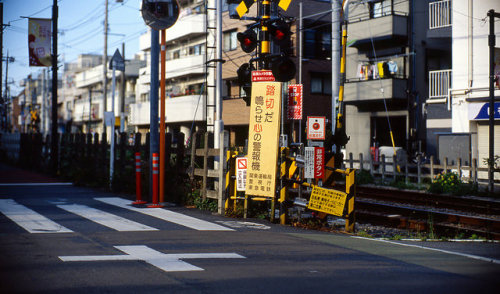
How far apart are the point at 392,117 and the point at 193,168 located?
19.4 meters

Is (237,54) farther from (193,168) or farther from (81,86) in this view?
(81,86)

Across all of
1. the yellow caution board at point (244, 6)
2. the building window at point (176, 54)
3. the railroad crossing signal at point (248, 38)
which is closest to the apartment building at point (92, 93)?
the building window at point (176, 54)

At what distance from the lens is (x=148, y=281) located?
5.33 meters

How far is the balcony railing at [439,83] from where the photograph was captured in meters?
26.3

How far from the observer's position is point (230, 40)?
37562mm

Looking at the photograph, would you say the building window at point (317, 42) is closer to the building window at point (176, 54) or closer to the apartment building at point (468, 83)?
the apartment building at point (468, 83)

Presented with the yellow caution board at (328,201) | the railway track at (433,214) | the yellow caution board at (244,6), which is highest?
the yellow caution board at (244,6)

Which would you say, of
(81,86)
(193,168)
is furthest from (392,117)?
(81,86)

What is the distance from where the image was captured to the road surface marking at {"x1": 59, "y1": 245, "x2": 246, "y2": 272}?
6043mm

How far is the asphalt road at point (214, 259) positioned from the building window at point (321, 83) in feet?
81.4

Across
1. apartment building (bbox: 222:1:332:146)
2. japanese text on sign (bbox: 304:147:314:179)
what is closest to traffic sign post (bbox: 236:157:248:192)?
japanese text on sign (bbox: 304:147:314:179)

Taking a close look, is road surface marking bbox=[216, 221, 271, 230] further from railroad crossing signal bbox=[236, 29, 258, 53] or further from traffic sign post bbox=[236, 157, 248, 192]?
railroad crossing signal bbox=[236, 29, 258, 53]

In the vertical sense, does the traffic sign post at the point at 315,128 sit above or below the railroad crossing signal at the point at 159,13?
below

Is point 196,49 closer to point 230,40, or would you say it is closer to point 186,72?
point 186,72
